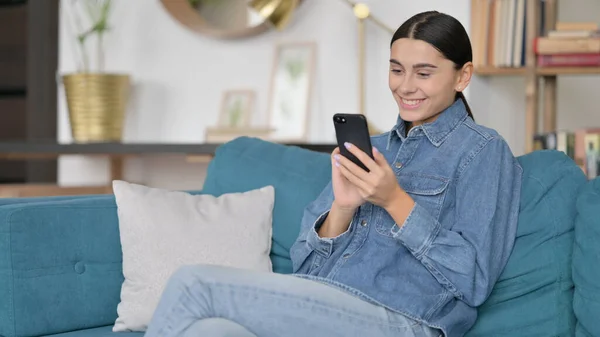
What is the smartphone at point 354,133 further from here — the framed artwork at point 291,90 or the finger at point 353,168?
the framed artwork at point 291,90

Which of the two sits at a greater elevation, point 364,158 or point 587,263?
point 364,158

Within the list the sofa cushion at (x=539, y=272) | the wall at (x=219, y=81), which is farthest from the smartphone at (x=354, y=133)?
the wall at (x=219, y=81)

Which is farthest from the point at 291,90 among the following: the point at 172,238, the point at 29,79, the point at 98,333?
the point at 98,333

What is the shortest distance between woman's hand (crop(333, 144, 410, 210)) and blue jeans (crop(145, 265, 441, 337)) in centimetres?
20

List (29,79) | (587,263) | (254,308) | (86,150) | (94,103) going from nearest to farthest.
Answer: (254,308)
(587,263)
(86,150)
(94,103)
(29,79)

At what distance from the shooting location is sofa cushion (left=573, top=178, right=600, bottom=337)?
6.33ft

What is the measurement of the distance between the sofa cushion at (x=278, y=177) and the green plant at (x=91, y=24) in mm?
1724

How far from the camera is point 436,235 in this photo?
1.87 m

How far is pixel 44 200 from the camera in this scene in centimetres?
242

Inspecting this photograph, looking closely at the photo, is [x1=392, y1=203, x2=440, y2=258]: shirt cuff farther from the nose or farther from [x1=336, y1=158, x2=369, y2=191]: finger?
the nose

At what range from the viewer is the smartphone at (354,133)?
1.88m

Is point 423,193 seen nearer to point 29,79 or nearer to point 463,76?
point 463,76

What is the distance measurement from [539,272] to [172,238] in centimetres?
Answer: 83

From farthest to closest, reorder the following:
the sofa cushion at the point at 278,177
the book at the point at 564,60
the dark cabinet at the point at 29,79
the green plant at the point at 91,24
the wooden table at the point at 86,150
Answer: the dark cabinet at the point at 29,79
the green plant at the point at 91,24
the wooden table at the point at 86,150
the book at the point at 564,60
the sofa cushion at the point at 278,177
